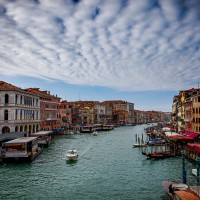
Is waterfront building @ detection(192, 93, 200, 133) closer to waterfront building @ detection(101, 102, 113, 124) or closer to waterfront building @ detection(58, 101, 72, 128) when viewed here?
waterfront building @ detection(58, 101, 72, 128)

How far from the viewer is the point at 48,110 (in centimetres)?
5481

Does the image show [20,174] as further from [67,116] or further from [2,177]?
[67,116]

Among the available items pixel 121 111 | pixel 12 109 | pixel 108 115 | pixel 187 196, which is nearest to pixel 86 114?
pixel 108 115

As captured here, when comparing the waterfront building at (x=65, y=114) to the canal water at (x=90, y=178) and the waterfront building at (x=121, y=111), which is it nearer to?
the waterfront building at (x=121, y=111)

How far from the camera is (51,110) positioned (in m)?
56.7

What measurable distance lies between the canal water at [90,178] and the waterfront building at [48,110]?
2669cm

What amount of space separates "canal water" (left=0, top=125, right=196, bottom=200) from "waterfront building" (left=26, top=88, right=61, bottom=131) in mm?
26691

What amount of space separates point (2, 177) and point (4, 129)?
718 inches

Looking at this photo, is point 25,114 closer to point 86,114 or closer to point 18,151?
point 18,151

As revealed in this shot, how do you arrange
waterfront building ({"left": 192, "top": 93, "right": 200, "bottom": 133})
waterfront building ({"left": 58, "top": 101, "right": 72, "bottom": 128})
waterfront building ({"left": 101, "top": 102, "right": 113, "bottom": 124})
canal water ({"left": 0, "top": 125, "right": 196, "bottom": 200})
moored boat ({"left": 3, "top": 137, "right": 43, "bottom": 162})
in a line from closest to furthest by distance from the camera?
canal water ({"left": 0, "top": 125, "right": 196, "bottom": 200}) < moored boat ({"left": 3, "top": 137, "right": 43, "bottom": 162}) < waterfront building ({"left": 192, "top": 93, "right": 200, "bottom": 133}) < waterfront building ({"left": 58, "top": 101, "right": 72, "bottom": 128}) < waterfront building ({"left": 101, "top": 102, "right": 113, "bottom": 124})

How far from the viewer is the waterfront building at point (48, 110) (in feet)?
168

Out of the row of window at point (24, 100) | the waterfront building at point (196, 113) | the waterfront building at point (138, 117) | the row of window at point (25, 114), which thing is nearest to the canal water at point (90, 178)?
the waterfront building at point (196, 113)

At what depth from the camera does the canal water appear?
1460cm

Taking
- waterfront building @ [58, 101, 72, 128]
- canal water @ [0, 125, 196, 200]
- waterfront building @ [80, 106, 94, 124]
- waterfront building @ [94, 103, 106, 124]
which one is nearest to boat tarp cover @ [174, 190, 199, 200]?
canal water @ [0, 125, 196, 200]
